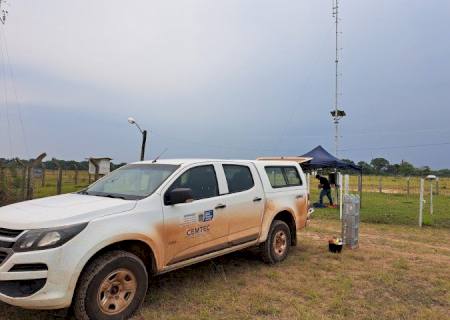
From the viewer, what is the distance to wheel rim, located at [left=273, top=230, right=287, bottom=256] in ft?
21.3

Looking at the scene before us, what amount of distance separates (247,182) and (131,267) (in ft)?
8.29

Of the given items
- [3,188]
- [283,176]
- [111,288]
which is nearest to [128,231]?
[111,288]

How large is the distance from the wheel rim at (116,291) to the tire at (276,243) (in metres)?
2.79

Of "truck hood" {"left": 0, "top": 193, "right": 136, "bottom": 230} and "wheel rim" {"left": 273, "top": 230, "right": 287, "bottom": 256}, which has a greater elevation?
Result: "truck hood" {"left": 0, "top": 193, "right": 136, "bottom": 230}

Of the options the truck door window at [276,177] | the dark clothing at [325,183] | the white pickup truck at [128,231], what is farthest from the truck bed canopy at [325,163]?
the white pickup truck at [128,231]

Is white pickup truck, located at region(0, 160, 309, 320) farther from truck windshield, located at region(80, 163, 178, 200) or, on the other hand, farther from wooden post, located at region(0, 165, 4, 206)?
wooden post, located at region(0, 165, 4, 206)

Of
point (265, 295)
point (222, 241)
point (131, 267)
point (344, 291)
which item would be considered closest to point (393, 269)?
point (344, 291)

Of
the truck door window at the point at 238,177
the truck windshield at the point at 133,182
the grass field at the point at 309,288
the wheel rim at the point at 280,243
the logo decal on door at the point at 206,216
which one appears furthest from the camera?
the wheel rim at the point at 280,243

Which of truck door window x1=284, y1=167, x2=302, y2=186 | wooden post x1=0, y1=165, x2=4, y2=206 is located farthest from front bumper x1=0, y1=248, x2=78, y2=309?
wooden post x1=0, y1=165, x2=4, y2=206

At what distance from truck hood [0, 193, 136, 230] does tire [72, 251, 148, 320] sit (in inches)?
18.4

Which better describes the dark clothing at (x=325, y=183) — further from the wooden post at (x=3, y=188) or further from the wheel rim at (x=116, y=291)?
the wheel rim at (x=116, y=291)

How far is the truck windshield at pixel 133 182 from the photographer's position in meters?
4.70

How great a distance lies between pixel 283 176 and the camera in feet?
22.7

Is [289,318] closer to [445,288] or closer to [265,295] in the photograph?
[265,295]
